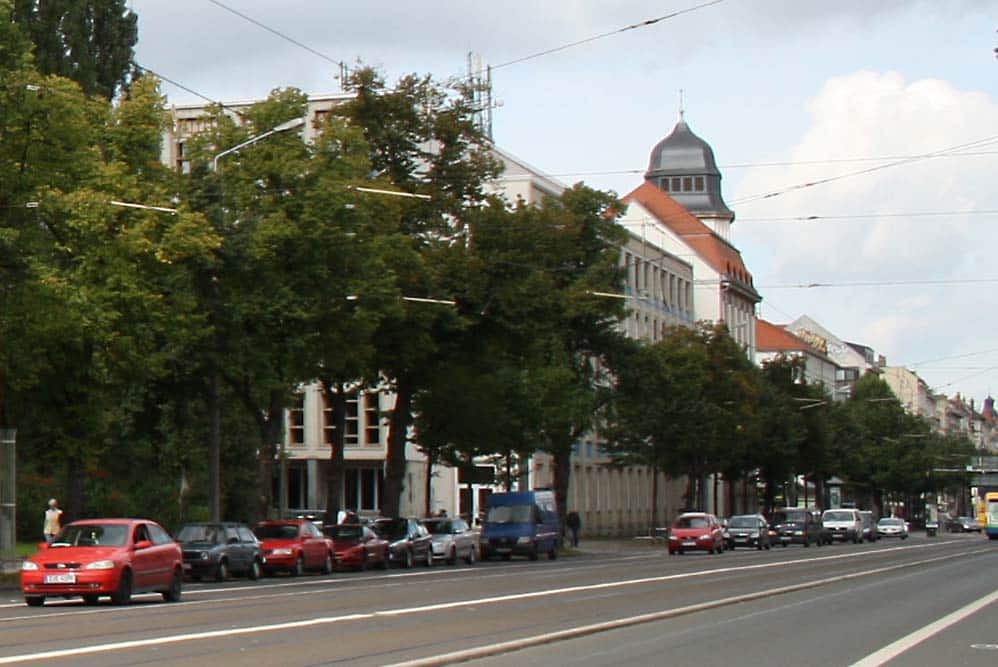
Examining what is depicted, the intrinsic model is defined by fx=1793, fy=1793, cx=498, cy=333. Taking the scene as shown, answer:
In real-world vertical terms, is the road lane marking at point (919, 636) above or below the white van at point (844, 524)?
below

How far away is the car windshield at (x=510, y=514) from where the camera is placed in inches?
2267

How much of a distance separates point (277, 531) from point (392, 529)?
297 inches

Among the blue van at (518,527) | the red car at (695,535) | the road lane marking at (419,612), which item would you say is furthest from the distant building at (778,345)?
the road lane marking at (419,612)

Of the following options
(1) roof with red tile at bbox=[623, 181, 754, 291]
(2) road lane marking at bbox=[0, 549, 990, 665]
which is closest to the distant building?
(1) roof with red tile at bbox=[623, 181, 754, 291]

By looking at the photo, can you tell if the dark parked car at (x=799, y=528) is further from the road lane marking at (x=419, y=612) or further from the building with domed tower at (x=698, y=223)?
the road lane marking at (x=419, y=612)

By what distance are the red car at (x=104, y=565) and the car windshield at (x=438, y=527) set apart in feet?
78.7

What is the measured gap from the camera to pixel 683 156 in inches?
5748

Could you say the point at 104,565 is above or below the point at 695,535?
below

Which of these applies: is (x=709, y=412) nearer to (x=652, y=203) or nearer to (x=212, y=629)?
(x=652, y=203)

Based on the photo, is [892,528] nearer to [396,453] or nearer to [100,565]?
[396,453]

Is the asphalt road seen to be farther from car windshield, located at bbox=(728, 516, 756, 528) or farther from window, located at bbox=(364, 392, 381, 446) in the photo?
window, located at bbox=(364, 392, 381, 446)

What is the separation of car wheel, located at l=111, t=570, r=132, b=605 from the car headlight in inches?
11.6

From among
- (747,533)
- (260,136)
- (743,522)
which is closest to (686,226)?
(743,522)

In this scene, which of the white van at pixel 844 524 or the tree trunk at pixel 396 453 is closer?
the tree trunk at pixel 396 453
